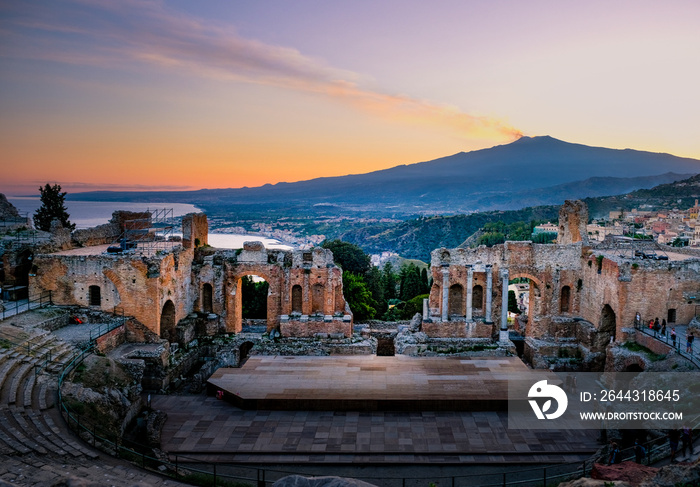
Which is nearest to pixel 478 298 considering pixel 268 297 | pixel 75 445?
pixel 268 297

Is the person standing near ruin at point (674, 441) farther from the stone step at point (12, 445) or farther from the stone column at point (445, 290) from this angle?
the stone step at point (12, 445)

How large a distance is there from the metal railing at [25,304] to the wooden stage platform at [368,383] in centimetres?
868

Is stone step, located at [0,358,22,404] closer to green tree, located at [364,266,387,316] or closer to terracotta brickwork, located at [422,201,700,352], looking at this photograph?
terracotta brickwork, located at [422,201,700,352]

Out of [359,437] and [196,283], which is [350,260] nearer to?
[196,283]

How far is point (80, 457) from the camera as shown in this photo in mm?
12891

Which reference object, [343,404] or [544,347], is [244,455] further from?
[544,347]

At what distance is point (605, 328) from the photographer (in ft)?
80.9

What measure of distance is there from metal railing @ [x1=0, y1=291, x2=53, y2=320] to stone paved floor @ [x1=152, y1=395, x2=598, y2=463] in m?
7.64

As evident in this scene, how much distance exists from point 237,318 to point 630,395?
60.8 ft

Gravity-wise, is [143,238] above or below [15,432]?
above

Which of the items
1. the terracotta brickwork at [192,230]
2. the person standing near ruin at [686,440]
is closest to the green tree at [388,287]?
the terracotta brickwork at [192,230]

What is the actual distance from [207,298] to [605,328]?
2047cm

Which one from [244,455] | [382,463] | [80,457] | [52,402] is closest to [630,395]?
[382,463]

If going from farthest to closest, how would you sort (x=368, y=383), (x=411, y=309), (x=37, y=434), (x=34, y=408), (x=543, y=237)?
(x=543, y=237)
(x=411, y=309)
(x=368, y=383)
(x=34, y=408)
(x=37, y=434)
